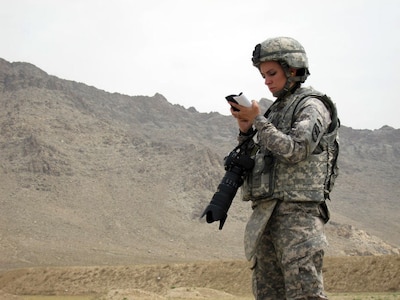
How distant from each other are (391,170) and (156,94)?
49494 mm

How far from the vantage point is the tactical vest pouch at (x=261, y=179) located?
4000 mm

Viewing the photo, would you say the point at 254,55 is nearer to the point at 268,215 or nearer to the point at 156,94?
the point at 268,215

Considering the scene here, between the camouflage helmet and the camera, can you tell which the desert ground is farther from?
the camouflage helmet

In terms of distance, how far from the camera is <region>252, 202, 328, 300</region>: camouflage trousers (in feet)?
12.5

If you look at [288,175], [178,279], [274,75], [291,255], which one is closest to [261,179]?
[288,175]

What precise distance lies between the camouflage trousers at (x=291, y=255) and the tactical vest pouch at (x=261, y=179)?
138mm

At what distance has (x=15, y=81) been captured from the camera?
98188mm

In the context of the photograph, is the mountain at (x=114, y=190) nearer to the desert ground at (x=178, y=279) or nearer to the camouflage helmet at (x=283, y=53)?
the desert ground at (x=178, y=279)

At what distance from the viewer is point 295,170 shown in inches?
155

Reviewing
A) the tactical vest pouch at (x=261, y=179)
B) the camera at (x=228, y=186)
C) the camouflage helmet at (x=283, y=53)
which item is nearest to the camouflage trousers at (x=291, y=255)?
the tactical vest pouch at (x=261, y=179)

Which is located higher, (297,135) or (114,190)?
(297,135)

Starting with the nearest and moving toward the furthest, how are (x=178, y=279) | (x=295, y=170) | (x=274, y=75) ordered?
(x=295, y=170) → (x=274, y=75) → (x=178, y=279)

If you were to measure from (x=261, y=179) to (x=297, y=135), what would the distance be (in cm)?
40

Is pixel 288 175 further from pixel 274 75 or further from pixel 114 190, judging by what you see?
pixel 114 190
